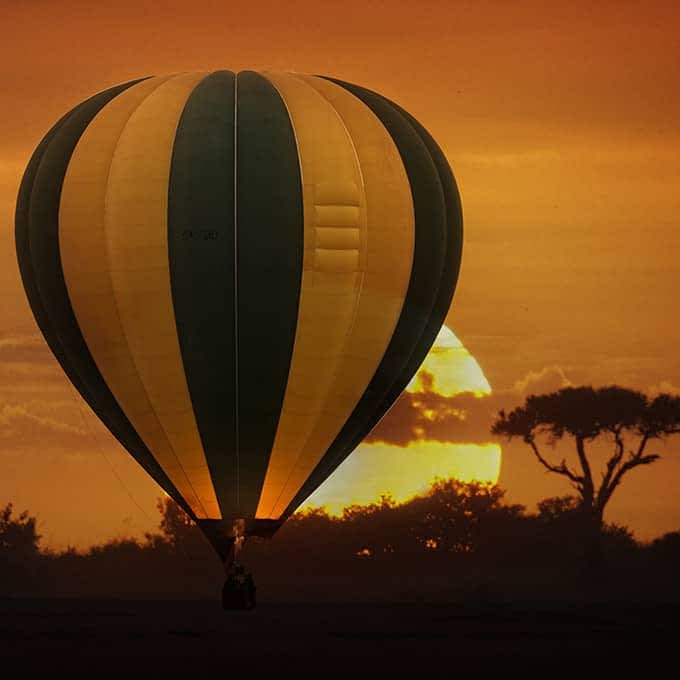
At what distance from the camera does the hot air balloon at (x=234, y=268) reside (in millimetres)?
51000

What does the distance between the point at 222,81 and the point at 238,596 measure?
9.78 metres

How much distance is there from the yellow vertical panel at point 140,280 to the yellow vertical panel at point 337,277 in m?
1.89

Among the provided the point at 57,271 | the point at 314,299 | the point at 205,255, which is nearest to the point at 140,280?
the point at 205,255

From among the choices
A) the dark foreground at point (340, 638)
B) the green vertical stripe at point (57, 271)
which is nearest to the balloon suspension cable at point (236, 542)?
the green vertical stripe at point (57, 271)

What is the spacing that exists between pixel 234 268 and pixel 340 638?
122 feet

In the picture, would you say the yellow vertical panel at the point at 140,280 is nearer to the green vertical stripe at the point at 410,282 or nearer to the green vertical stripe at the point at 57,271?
the green vertical stripe at the point at 57,271

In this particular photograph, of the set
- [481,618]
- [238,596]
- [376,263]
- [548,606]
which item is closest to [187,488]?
[238,596]

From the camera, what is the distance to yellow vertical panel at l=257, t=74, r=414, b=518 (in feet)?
168

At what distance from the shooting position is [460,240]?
5447cm

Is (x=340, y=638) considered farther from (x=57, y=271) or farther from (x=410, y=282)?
(x=57, y=271)

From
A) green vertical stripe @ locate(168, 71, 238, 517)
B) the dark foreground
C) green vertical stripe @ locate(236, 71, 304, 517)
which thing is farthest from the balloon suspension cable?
the dark foreground

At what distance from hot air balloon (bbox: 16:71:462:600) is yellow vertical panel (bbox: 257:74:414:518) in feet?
0.12

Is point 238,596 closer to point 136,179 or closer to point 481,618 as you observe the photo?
point 136,179

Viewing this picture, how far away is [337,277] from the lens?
5128 centimetres
